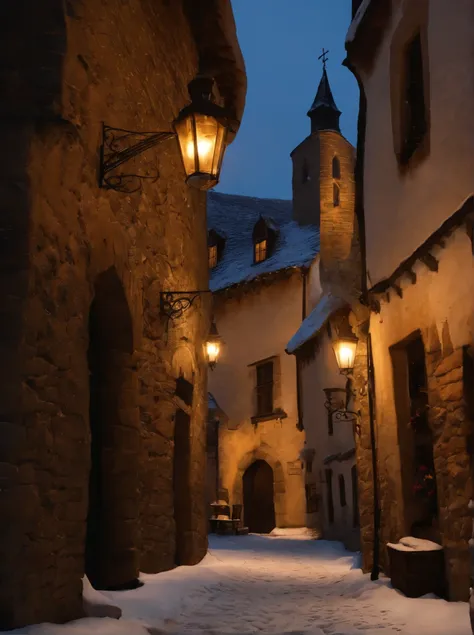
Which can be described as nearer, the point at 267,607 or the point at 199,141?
the point at 199,141

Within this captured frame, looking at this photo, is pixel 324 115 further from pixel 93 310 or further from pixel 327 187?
pixel 93 310

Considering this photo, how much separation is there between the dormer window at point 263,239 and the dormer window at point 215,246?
1783 mm

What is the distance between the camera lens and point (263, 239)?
2352 centimetres

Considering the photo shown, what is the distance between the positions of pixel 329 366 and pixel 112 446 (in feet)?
34.8

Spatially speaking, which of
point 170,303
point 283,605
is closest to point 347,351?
point 170,303

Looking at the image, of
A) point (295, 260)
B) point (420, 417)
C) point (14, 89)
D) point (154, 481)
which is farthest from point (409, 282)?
point (295, 260)

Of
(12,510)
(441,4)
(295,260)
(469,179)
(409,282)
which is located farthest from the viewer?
(295,260)

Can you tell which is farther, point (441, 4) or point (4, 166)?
point (441, 4)

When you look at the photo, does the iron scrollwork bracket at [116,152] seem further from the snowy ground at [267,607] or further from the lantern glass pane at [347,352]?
the lantern glass pane at [347,352]

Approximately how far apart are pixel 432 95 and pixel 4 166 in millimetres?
3789

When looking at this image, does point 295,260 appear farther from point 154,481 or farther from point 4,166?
point 4,166

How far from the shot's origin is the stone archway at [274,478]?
65.1ft

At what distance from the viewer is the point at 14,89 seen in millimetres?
4469

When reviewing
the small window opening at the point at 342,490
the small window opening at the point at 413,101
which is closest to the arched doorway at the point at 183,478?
the small window opening at the point at 413,101
